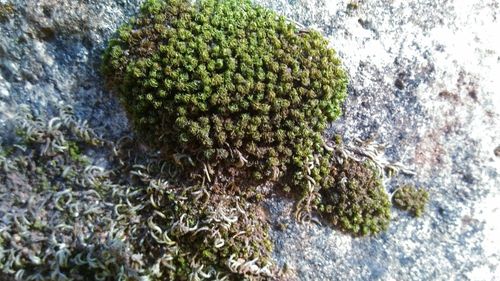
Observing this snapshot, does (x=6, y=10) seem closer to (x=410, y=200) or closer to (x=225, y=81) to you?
(x=225, y=81)

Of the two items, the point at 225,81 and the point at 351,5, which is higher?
the point at 351,5

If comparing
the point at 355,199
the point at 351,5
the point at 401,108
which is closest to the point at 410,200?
the point at 355,199

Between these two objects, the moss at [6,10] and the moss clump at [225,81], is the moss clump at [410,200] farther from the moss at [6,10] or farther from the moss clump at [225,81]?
the moss at [6,10]

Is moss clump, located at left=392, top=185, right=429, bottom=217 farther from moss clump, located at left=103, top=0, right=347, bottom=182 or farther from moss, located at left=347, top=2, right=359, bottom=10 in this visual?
moss, located at left=347, top=2, right=359, bottom=10

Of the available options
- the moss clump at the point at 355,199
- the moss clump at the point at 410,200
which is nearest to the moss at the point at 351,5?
the moss clump at the point at 355,199

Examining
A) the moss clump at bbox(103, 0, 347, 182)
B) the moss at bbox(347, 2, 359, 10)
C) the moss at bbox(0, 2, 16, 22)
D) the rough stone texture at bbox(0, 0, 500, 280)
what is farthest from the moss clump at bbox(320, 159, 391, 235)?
the moss at bbox(0, 2, 16, 22)
